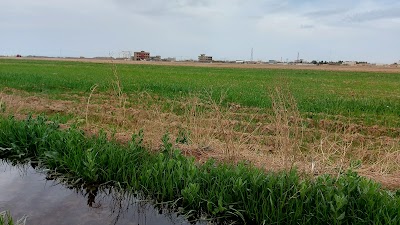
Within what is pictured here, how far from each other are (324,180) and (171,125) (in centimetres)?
520

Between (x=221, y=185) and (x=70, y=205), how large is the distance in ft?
6.82

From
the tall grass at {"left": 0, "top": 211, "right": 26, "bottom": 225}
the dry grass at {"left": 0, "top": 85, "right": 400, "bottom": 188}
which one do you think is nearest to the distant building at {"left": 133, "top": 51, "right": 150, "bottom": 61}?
the dry grass at {"left": 0, "top": 85, "right": 400, "bottom": 188}

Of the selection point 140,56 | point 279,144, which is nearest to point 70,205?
point 279,144

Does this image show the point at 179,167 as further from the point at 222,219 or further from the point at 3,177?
the point at 3,177

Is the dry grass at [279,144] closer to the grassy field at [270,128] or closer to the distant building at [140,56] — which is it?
the grassy field at [270,128]

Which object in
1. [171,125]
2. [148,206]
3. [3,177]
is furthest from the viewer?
[171,125]

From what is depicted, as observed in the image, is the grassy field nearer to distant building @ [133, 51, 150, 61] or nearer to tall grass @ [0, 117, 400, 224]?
tall grass @ [0, 117, 400, 224]

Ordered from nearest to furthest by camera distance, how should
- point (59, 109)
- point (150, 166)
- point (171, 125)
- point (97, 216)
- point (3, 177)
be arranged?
point (97, 216) < point (150, 166) < point (3, 177) < point (171, 125) < point (59, 109)

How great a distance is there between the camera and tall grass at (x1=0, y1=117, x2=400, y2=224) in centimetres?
429

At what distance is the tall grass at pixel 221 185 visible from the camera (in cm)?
429

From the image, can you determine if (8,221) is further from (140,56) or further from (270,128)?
(140,56)

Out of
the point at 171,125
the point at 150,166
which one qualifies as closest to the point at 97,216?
the point at 150,166

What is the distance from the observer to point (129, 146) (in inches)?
243

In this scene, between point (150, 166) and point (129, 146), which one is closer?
point (150, 166)
